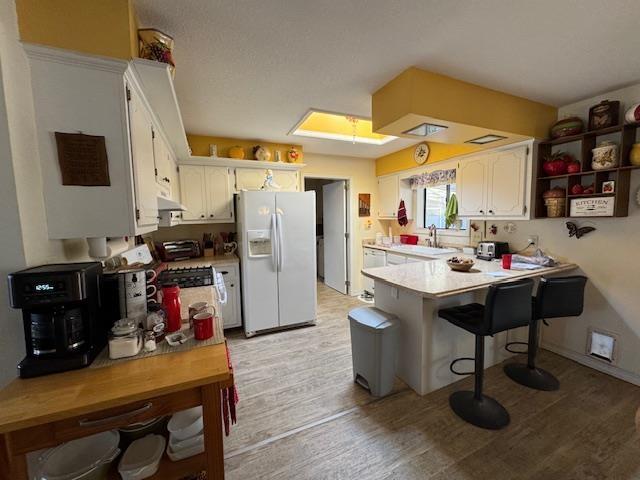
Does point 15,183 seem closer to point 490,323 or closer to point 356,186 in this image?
point 490,323

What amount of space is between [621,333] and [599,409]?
79 cm

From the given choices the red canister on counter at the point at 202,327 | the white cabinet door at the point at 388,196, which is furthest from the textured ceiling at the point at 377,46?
the white cabinet door at the point at 388,196

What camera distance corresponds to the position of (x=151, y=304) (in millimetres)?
1306

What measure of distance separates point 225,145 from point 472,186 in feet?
10.3

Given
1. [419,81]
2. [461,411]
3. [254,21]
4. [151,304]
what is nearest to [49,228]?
[151,304]

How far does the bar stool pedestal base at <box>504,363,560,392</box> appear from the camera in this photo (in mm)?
2069

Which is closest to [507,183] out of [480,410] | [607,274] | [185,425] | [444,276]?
[607,274]

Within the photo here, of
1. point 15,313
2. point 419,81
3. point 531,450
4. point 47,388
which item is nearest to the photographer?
point 47,388

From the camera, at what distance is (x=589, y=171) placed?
2.24m

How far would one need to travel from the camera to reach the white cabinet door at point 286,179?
358 centimetres

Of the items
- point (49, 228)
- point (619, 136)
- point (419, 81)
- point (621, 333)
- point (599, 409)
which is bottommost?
point (599, 409)

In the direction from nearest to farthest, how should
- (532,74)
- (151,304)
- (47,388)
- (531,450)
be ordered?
(47,388) < (151,304) < (531,450) < (532,74)

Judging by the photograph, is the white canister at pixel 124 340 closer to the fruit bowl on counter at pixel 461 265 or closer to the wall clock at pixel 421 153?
the fruit bowl on counter at pixel 461 265

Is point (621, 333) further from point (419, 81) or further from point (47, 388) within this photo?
point (47, 388)
